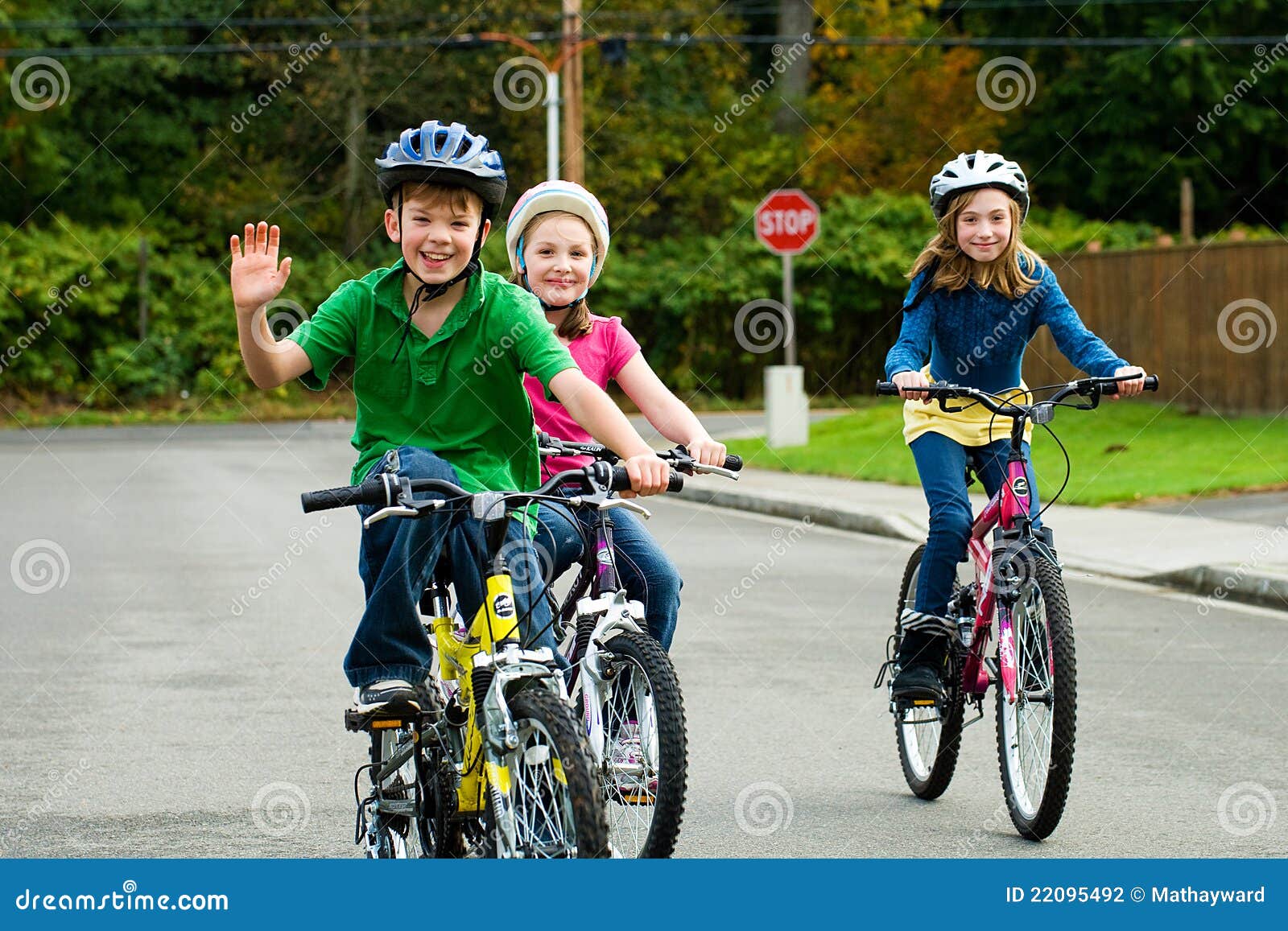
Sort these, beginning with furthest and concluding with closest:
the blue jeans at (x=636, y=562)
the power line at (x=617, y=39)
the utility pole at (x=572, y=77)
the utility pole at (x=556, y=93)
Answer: the power line at (x=617, y=39) → the utility pole at (x=572, y=77) → the utility pole at (x=556, y=93) → the blue jeans at (x=636, y=562)

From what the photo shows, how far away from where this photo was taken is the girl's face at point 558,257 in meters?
5.16

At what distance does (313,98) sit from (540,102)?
5346 millimetres

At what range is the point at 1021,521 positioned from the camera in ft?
18.3

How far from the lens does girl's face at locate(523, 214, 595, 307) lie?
5156 mm

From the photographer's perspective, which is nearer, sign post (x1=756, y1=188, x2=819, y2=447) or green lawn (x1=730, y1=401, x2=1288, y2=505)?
green lawn (x1=730, y1=401, x2=1288, y2=505)

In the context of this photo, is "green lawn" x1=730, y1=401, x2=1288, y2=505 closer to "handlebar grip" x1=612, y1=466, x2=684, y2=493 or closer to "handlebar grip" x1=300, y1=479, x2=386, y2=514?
"handlebar grip" x1=612, y1=466, x2=684, y2=493

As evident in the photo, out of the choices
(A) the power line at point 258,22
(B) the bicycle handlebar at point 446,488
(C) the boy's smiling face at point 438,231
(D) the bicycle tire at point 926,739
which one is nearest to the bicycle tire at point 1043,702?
(D) the bicycle tire at point 926,739

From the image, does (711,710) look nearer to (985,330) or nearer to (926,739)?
(926,739)

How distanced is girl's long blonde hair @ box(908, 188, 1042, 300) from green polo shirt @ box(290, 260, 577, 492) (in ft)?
6.48

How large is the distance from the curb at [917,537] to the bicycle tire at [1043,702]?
540 cm

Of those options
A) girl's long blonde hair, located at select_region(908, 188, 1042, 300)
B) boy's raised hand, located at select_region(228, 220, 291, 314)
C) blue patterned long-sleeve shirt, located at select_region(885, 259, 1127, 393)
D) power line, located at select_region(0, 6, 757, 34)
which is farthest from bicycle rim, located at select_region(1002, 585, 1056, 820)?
power line, located at select_region(0, 6, 757, 34)

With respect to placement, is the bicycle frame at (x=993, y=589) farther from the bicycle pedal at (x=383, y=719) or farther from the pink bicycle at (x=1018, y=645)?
the bicycle pedal at (x=383, y=719)

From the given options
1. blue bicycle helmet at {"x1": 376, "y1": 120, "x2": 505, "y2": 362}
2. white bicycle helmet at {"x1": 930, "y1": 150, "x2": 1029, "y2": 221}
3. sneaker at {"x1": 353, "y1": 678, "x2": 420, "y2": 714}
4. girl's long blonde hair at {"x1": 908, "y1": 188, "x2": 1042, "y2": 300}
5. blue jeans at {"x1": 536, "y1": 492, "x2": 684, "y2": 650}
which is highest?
white bicycle helmet at {"x1": 930, "y1": 150, "x2": 1029, "y2": 221}
